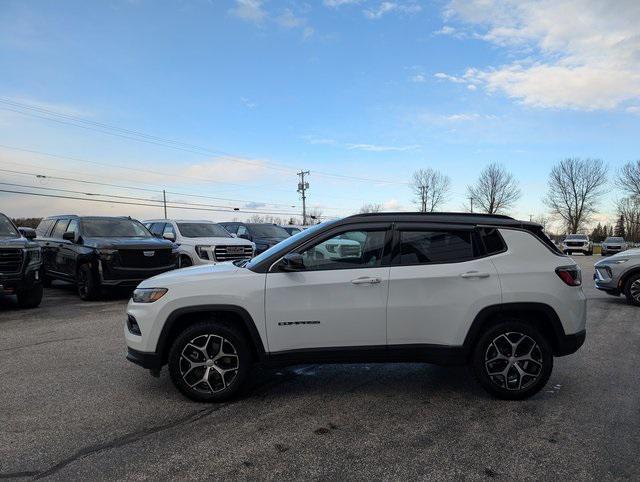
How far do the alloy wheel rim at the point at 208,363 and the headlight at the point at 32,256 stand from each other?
6.83 metres

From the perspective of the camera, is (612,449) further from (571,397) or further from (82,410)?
(82,410)

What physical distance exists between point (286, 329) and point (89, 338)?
166 inches

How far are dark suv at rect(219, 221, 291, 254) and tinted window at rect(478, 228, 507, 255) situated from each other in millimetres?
13738

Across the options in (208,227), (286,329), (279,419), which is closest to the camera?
(279,419)

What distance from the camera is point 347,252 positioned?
4516 mm

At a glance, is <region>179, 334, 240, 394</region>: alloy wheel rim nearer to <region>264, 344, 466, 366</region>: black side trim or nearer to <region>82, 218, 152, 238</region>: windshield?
<region>264, 344, 466, 366</region>: black side trim

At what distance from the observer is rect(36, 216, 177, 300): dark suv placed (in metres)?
10.8

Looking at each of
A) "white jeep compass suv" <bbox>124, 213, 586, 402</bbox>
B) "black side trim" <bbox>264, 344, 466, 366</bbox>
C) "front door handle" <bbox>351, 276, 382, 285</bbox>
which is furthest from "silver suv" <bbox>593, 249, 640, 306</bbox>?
"front door handle" <bbox>351, 276, 382, 285</bbox>

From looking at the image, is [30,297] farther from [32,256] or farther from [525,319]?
[525,319]

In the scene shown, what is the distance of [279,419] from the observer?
4.08 m

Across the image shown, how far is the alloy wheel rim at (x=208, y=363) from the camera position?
4391 millimetres

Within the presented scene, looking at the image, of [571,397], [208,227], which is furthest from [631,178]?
[571,397]

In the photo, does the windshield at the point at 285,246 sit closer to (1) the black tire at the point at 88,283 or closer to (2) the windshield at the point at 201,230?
(1) the black tire at the point at 88,283

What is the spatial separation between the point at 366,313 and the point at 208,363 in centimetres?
149
